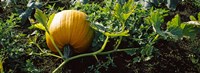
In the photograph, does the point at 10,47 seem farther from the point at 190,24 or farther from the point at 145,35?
the point at 190,24

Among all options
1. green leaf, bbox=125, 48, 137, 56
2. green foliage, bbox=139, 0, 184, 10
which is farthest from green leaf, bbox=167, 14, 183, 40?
green foliage, bbox=139, 0, 184, 10

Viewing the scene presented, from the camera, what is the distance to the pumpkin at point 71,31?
3281 millimetres

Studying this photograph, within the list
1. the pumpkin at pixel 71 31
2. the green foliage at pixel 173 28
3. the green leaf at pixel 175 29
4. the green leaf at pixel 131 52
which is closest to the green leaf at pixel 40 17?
the pumpkin at pixel 71 31

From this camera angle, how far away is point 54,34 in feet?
10.8

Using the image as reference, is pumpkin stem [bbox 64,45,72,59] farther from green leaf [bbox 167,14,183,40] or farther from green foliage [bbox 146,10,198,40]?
green leaf [bbox 167,14,183,40]

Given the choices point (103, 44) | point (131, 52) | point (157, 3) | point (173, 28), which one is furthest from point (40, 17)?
point (157, 3)

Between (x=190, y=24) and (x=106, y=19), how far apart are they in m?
0.71

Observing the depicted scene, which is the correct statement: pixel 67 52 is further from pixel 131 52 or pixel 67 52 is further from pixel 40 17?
pixel 131 52

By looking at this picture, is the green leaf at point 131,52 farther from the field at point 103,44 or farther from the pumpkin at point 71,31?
the pumpkin at point 71,31

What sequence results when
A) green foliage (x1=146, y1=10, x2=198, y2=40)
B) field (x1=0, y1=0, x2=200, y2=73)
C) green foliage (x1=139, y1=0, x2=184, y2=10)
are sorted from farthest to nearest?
green foliage (x1=139, y1=0, x2=184, y2=10) < field (x1=0, y1=0, x2=200, y2=73) < green foliage (x1=146, y1=10, x2=198, y2=40)

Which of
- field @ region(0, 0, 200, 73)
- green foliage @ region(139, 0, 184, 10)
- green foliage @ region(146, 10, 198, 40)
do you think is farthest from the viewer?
green foliage @ region(139, 0, 184, 10)

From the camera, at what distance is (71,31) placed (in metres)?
3.28

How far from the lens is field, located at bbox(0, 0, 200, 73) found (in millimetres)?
3191

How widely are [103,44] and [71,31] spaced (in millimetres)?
293
